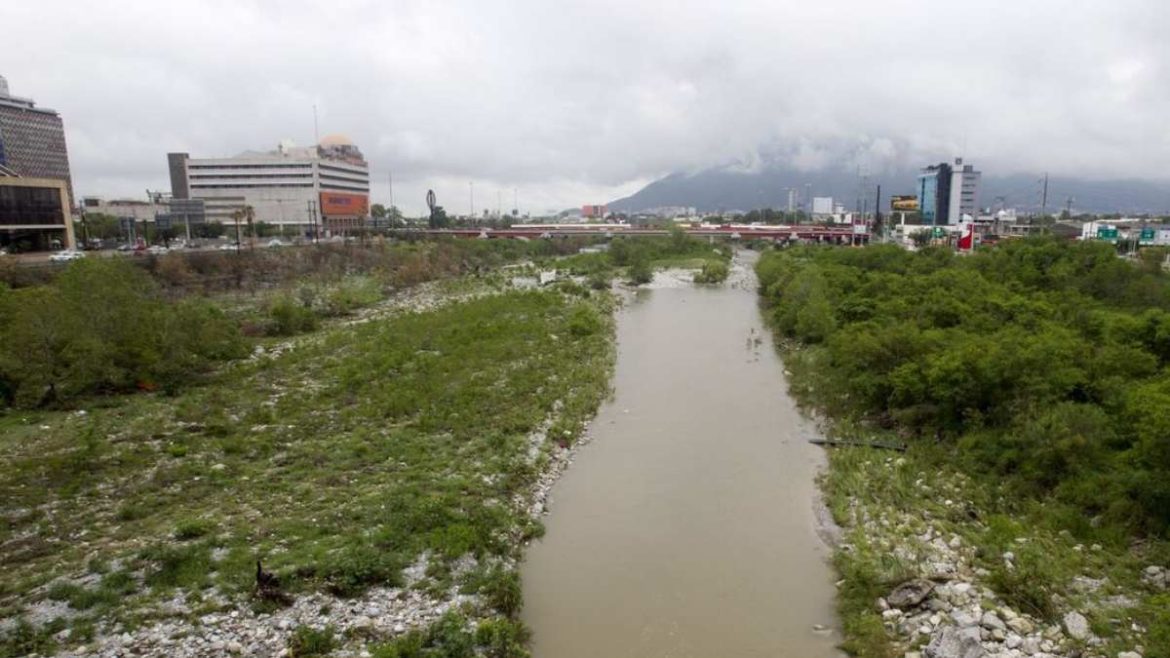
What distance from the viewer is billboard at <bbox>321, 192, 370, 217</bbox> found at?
10371 cm

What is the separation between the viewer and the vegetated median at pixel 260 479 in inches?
360

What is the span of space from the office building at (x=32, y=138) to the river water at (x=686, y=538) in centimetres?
10276

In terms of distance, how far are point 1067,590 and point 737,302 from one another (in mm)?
38212

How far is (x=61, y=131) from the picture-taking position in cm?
10256

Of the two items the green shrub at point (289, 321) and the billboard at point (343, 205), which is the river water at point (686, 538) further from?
the billboard at point (343, 205)

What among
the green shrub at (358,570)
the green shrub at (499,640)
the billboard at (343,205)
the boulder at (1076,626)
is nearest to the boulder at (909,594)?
the boulder at (1076,626)

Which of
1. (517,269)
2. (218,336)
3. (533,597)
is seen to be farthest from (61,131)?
(533,597)

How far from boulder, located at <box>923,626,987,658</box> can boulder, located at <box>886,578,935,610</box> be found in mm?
922

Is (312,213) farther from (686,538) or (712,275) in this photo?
(686,538)

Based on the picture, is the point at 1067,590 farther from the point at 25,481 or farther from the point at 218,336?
the point at 218,336

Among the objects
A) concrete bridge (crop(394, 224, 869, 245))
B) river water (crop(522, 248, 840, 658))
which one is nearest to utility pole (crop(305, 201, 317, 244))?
concrete bridge (crop(394, 224, 869, 245))

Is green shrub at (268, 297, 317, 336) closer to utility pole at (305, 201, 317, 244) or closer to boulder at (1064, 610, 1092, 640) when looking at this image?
boulder at (1064, 610, 1092, 640)

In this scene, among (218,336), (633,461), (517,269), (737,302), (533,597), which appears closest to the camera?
(533,597)

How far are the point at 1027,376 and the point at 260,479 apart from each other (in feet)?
52.0
